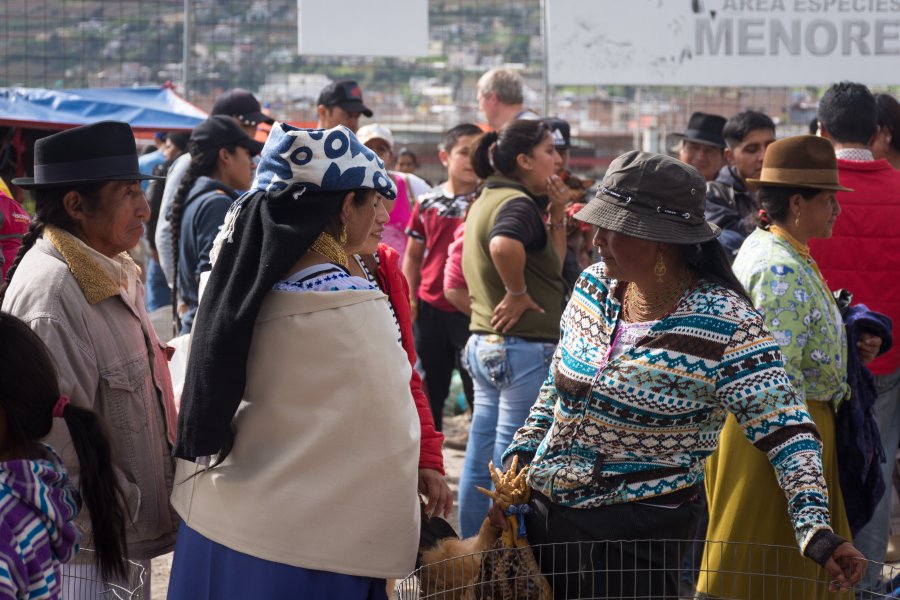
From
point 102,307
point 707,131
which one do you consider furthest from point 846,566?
point 707,131

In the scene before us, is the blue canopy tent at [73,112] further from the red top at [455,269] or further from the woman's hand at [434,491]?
the woman's hand at [434,491]

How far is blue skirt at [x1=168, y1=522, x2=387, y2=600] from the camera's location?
2.46 m

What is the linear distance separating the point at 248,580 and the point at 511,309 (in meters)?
2.45

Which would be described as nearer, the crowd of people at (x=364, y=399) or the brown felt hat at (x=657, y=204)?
the crowd of people at (x=364, y=399)

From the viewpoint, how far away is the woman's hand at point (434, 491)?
2.91m

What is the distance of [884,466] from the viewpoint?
4449 millimetres

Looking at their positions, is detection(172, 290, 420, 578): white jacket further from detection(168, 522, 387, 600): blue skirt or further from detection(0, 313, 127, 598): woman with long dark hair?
detection(0, 313, 127, 598): woman with long dark hair

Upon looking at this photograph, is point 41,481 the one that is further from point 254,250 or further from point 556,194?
point 556,194

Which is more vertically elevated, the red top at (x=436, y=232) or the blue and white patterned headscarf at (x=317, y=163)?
the blue and white patterned headscarf at (x=317, y=163)

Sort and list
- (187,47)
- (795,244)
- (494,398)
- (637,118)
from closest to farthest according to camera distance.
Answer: (795,244) < (494,398) < (187,47) < (637,118)

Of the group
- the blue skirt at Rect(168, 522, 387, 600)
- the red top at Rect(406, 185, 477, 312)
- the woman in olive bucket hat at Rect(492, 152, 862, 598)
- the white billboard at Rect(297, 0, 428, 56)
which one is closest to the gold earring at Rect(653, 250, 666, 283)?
the woman in olive bucket hat at Rect(492, 152, 862, 598)

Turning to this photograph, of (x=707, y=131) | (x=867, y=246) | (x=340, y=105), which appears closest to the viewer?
(x=867, y=246)

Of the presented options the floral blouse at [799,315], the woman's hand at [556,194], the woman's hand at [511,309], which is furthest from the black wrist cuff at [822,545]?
the woman's hand at [556,194]

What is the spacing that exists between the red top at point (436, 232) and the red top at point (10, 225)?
230cm
